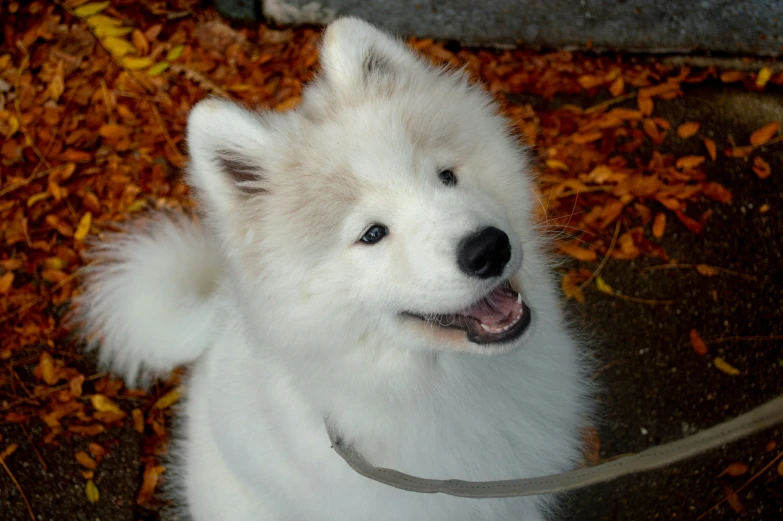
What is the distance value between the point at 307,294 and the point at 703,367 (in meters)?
1.90

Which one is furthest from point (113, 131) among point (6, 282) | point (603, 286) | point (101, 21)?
point (603, 286)

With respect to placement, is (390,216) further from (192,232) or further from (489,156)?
(192,232)

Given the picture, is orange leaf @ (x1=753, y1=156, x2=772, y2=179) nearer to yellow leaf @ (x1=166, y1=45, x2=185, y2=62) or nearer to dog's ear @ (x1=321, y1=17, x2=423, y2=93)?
dog's ear @ (x1=321, y1=17, x2=423, y2=93)

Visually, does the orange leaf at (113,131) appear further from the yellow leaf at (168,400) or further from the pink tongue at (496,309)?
the pink tongue at (496,309)

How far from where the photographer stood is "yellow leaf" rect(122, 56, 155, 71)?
3.38 m

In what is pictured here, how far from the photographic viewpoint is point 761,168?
9.48ft

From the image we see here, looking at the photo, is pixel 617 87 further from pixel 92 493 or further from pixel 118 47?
pixel 92 493

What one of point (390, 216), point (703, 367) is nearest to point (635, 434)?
point (703, 367)

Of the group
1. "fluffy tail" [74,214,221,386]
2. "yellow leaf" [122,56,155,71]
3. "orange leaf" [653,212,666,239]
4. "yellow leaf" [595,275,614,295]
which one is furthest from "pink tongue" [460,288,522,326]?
"yellow leaf" [122,56,155,71]

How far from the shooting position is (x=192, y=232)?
7.56 ft

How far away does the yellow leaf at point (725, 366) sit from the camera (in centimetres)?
254

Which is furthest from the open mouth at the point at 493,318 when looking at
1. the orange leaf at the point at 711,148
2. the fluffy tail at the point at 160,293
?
the orange leaf at the point at 711,148

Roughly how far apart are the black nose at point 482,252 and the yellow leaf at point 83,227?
2407 millimetres

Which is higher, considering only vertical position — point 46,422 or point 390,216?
point 390,216
